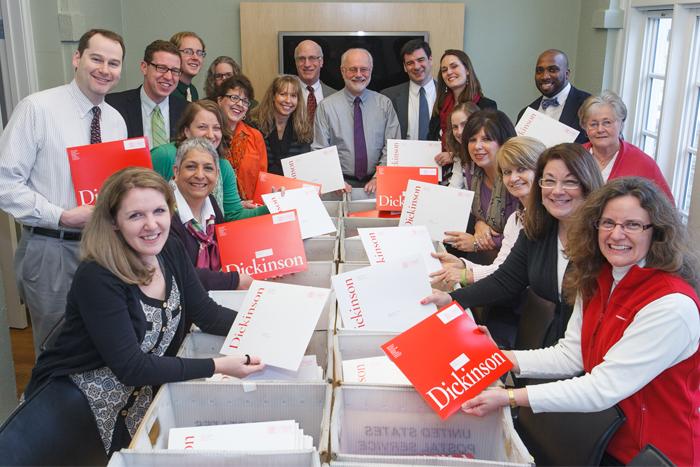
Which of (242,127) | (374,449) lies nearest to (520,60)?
(242,127)

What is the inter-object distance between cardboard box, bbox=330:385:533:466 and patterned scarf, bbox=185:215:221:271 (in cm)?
109

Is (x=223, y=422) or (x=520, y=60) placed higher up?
(x=520, y=60)

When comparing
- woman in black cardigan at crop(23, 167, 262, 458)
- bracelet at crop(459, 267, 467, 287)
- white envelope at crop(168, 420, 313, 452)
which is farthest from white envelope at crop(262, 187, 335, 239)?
white envelope at crop(168, 420, 313, 452)

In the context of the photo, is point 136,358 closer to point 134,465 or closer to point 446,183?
point 134,465

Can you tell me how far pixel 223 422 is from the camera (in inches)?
66.9

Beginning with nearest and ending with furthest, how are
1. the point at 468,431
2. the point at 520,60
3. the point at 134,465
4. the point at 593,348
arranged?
1. the point at 134,465
2. the point at 468,431
3. the point at 593,348
4. the point at 520,60

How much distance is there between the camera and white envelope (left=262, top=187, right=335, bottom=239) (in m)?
2.95

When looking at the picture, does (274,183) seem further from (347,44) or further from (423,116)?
(347,44)

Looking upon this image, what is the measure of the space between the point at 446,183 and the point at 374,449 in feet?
7.42

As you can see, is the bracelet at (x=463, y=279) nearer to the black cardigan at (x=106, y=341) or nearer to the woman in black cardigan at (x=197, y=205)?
the woman in black cardigan at (x=197, y=205)

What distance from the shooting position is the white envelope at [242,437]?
5.06 ft

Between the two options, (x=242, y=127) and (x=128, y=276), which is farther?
(x=242, y=127)

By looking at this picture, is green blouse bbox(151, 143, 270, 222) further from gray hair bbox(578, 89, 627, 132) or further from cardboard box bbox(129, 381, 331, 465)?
Result: gray hair bbox(578, 89, 627, 132)

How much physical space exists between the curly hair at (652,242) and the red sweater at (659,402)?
1.7 inches
